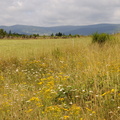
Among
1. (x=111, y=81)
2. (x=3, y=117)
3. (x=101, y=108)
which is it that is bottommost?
(x=3, y=117)

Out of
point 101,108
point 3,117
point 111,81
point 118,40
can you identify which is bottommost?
point 3,117

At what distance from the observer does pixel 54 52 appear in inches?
344

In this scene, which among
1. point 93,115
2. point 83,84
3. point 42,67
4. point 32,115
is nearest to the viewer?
point 93,115

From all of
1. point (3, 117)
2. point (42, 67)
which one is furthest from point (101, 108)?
point (42, 67)

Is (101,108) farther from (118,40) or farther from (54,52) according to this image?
(118,40)

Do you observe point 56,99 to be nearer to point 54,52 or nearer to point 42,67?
point 42,67

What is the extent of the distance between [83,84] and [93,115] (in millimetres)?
1238

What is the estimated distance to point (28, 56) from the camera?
8680 mm

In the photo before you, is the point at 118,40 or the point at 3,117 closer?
the point at 3,117

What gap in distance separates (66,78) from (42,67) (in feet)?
8.32

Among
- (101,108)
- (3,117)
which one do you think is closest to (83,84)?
(101,108)

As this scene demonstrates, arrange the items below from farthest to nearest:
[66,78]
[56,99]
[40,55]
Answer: [40,55] < [66,78] < [56,99]

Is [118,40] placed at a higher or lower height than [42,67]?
higher

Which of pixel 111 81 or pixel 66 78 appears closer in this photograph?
pixel 111 81
